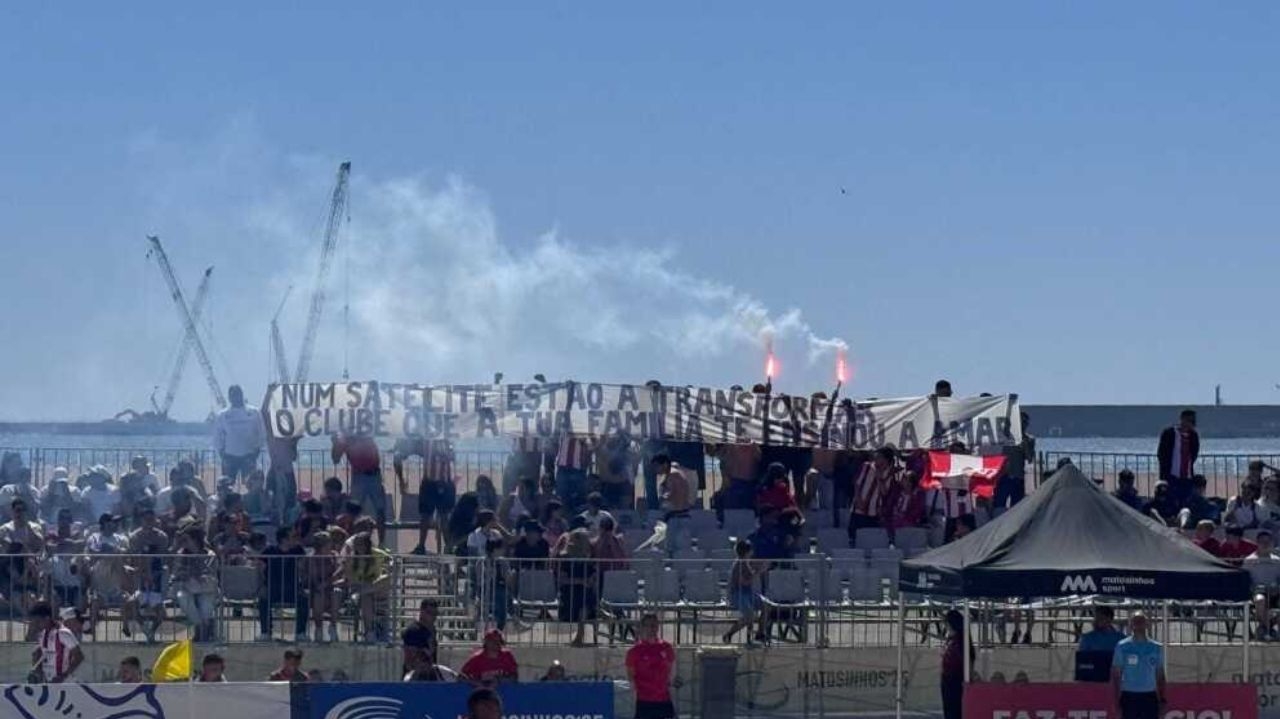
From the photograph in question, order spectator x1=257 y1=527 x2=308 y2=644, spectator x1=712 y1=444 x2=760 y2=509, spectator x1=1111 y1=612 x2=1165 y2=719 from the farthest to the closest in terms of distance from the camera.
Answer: spectator x1=712 y1=444 x2=760 y2=509, spectator x1=257 y1=527 x2=308 y2=644, spectator x1=1111 y1=612 x2=1165 y2=719

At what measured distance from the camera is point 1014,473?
26.7m

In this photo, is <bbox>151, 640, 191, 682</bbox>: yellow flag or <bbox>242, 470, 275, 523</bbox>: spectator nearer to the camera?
<bbox>151, 640, 191, 682</bbox>: yellow flag

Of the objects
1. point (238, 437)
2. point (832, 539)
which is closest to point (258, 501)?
point (238, 437)

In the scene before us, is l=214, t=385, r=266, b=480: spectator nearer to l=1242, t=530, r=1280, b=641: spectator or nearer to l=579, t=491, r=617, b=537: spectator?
l=579, t=491, r=617, b=537: spectator

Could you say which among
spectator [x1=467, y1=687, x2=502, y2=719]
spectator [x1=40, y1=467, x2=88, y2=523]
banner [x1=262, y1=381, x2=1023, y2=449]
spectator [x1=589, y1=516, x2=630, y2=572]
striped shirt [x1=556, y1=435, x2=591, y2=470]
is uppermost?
banner [x1=262, y1=381, x2=1023, y2=449]

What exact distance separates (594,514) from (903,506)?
381 cm

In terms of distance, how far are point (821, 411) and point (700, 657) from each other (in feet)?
21.0

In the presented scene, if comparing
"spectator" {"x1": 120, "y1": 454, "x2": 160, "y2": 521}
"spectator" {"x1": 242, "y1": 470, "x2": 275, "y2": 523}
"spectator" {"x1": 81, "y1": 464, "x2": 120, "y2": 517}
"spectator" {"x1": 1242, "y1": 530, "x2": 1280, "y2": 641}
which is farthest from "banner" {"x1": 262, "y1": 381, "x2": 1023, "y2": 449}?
"spectator" {"x1": 1242, "y1": 530, "x2": 1280, "y2": 641}

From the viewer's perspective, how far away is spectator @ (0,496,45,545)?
75.0ft

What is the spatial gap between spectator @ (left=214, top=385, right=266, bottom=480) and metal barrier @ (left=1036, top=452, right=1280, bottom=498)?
9624 millimetres

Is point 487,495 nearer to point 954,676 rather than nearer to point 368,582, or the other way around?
point 368,582

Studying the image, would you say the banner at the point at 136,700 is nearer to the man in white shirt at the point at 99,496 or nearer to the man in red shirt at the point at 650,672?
the man in red shirt at the point at 650,672

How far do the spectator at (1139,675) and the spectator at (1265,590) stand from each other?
425 cm

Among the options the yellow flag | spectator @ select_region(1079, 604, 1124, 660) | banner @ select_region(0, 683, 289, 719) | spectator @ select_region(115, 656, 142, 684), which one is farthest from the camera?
spectator @ select_region(1079, 604, 1124, 660)
